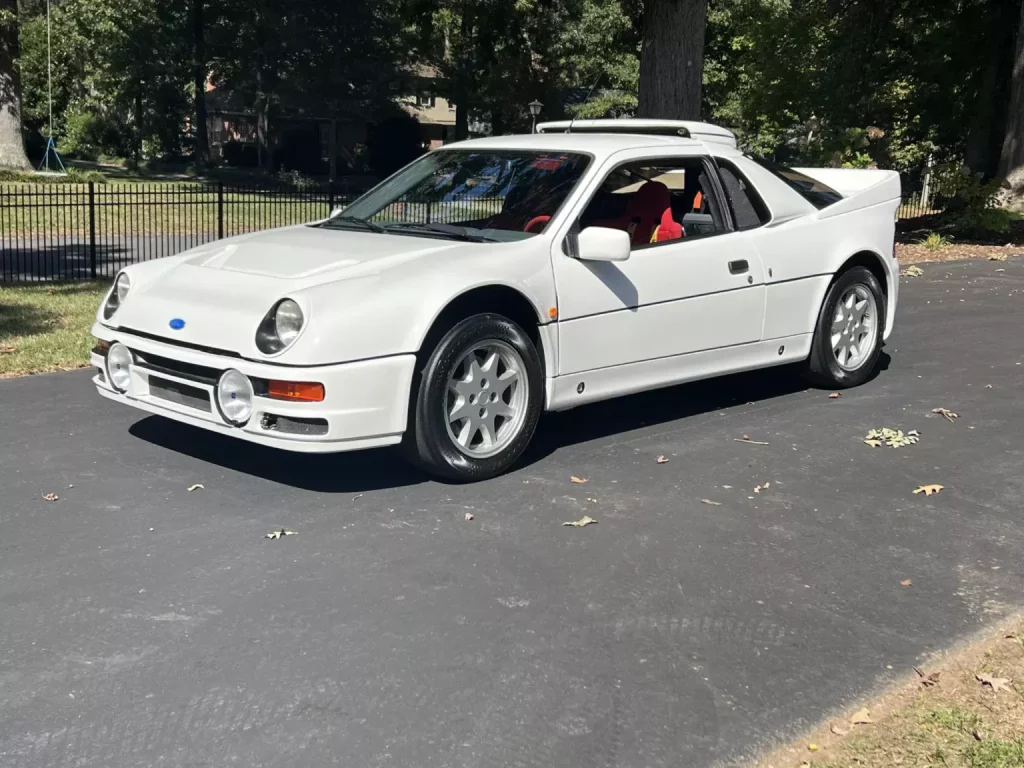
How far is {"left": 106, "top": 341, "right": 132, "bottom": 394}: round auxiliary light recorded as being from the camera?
580cm

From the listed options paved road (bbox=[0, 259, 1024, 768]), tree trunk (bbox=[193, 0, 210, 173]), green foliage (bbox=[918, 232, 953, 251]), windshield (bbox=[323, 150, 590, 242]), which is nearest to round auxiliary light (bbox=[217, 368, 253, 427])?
paved road (bbox=[0, 259, 1024, 768])

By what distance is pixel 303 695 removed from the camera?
3596mm

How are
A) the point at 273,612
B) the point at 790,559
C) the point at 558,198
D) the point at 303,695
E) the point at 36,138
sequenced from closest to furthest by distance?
the point at 303,695 < the point at 273,612 < the point at 790,559 < the point at 558,198 < the point at 36,138

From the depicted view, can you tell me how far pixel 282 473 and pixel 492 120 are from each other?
43333 millimetres

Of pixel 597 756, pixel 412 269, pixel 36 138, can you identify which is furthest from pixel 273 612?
pixel 36 138

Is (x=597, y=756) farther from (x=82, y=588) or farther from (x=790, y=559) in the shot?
(x=82, y=588)

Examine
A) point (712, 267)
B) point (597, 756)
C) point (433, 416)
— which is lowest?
point (597, 756)

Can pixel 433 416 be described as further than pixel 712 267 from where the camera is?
No

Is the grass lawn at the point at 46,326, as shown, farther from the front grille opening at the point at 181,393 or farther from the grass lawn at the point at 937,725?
the grass lawn at the point at 937,725

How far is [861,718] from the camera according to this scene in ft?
11.6

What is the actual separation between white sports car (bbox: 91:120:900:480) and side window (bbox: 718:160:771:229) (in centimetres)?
2

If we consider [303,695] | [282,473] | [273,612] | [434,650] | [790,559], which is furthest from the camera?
[282,473]

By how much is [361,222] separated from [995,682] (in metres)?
4.32

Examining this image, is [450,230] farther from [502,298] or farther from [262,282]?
[262,282]
